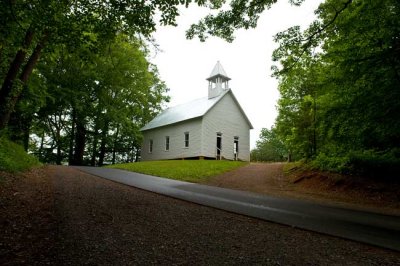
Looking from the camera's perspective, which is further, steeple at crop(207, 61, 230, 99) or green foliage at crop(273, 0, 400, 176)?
steeple at crop(207, 61, 230, 99)

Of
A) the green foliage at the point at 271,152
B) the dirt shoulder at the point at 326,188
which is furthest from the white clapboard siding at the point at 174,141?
the green foliage at the point at 271,152

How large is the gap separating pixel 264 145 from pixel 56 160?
123ft

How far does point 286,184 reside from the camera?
574 inches

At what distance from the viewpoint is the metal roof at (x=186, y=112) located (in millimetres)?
28648

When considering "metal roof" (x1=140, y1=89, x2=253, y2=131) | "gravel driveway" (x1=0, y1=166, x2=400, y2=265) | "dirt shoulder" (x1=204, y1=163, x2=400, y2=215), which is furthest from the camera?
"metal roof" (x1=140, y1=89, x2=253, y2=131)

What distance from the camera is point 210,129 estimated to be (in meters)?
28.2

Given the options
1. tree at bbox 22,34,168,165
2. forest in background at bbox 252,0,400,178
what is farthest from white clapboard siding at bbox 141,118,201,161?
forest in background at bbox 252,0,400,178

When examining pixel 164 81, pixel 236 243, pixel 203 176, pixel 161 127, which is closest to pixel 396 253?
pixel 236 243

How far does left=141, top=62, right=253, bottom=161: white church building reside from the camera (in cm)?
2794

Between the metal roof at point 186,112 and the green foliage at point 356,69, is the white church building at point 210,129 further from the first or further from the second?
the green foliage at point 356,69

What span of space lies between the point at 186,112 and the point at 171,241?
88.5 feet

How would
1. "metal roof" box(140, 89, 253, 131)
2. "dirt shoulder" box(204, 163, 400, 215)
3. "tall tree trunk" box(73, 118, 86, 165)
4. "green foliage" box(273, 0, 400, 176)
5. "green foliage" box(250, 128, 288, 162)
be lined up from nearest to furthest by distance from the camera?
"green foliage" box(273, 0, 400, 176) < "dirt shoulder" box(204, 163, 400, 215) < "metal roof" box(140, 89, 253, 131) < "tall tree trunk" box(73, 118, 86, 165) < "green foliage" box(250, 128, 288, 162)

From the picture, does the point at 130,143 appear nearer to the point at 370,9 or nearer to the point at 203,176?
the point at 203,176

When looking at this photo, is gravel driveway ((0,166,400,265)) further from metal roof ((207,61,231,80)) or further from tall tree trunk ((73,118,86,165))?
tall tree trunk ((73,118,86,165))
